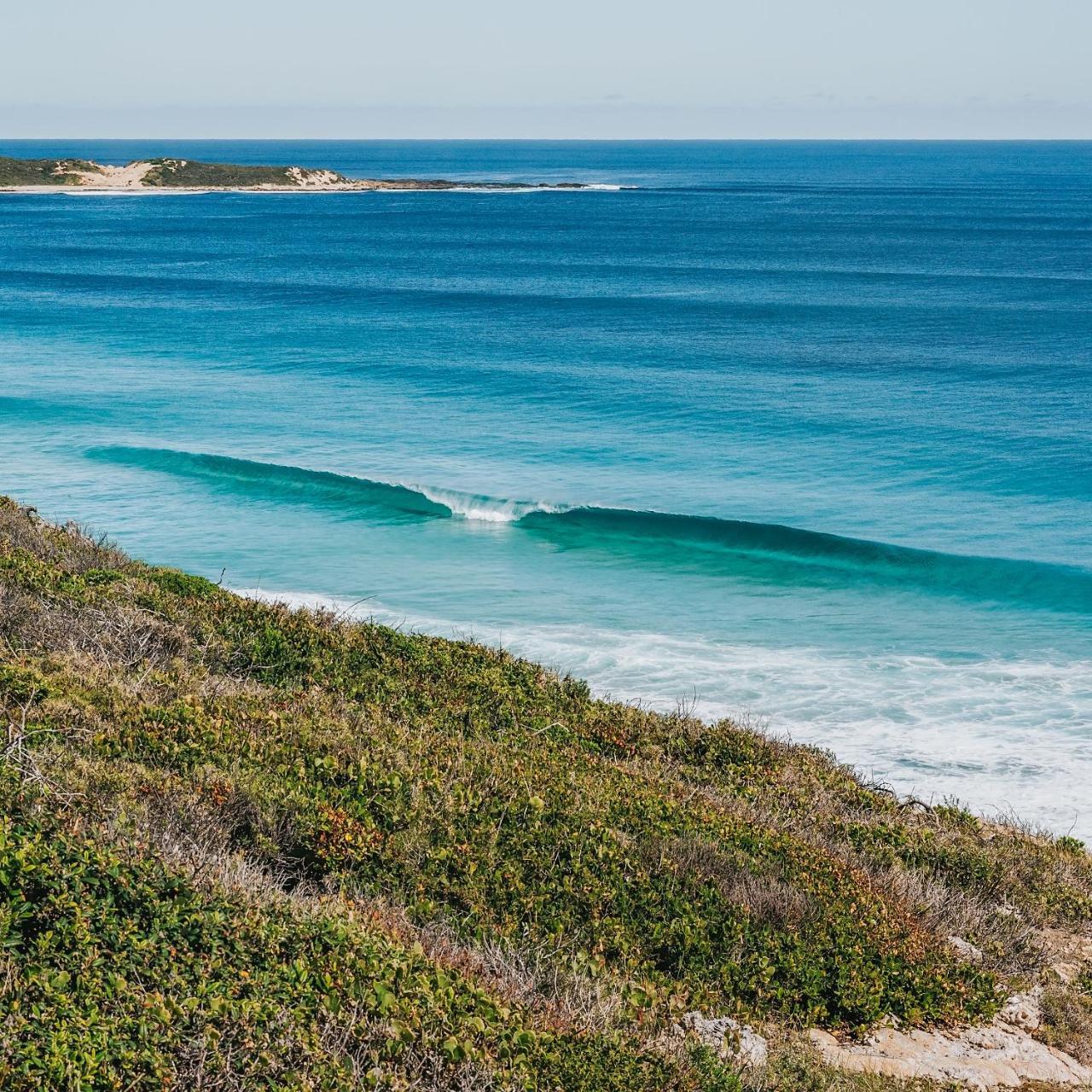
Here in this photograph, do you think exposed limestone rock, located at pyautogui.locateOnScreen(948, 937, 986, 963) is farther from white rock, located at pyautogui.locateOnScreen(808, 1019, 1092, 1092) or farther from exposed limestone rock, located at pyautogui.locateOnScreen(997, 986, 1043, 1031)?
white rock, located at pyautogui.locateOnScreen(808, 1019, 1092, 1092)

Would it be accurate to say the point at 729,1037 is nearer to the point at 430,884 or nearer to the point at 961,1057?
the point at 961,1057

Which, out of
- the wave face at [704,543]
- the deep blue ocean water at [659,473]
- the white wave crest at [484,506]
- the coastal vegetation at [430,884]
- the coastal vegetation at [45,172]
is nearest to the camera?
the coastal vegetation at [430,884]

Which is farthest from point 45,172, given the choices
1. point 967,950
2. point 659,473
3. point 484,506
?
point 967,950

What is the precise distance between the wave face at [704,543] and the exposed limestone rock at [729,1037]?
57.9 feet

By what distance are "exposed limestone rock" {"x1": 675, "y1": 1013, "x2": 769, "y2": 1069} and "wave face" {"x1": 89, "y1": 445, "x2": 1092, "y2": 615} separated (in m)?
17.6

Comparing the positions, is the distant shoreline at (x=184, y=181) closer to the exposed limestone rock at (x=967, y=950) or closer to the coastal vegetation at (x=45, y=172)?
the coastal vegetation at (x=45, y=172)

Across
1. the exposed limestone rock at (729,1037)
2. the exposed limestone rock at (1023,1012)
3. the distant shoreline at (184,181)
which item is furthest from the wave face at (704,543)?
the distant shoreline at (184,181)

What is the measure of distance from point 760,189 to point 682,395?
485 feet

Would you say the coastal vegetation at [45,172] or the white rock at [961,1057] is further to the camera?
the coastal vegetation at [45,172]

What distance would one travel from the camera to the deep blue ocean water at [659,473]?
1955 centimetres

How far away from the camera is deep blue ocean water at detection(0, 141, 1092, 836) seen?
19.5 meters

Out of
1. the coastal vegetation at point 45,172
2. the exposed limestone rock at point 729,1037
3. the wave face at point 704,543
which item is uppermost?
the coastal vegetation at point 45,172

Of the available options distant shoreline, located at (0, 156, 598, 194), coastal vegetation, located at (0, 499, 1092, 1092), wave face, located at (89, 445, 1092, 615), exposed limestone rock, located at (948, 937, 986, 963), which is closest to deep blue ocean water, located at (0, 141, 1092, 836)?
wave face, located at (89, 445, 1092, 615)

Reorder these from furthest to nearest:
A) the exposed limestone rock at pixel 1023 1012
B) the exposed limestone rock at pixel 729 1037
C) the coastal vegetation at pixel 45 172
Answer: the coastal vegetation at pixel 45 172 < the exposed limestone rock at pixel 1023 1012 < the exposed limestone rock at pixel 729 1037
